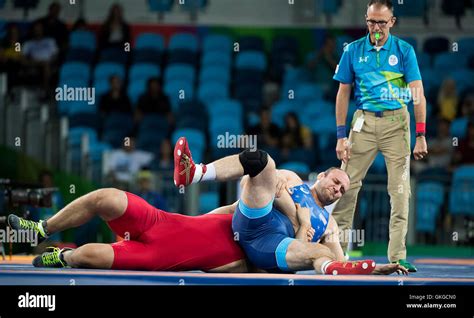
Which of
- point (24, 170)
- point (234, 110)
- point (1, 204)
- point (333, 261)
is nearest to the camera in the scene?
point (333, 261)

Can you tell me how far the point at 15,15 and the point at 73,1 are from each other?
738mm

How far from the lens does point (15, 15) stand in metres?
13.4

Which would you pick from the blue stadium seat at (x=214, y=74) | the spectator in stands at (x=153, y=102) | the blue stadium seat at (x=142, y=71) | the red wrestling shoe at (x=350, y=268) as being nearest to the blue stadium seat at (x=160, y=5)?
the blue stadium seat at (x=142, y=71)

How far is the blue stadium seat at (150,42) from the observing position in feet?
43.5

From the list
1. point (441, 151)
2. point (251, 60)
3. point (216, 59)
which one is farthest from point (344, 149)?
point (216, 59)

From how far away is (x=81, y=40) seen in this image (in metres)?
13.2

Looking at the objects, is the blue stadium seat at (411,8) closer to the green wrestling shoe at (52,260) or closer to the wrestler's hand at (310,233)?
the wrestler's hand at (310,233)

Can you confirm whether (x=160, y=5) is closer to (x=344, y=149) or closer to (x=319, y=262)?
(x=344, y=149)

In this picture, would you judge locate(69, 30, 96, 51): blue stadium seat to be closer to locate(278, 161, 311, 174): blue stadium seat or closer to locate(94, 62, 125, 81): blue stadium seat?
locate(94, 62, 125, 81): blue stadium seat

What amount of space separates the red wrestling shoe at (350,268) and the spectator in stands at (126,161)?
5.27 m

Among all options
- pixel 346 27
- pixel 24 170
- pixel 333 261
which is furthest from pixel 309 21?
pixel 333 261

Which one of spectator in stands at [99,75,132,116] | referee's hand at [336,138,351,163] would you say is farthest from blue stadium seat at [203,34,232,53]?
referee's hand at [336,138,351,163]

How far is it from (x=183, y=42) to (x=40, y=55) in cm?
176
